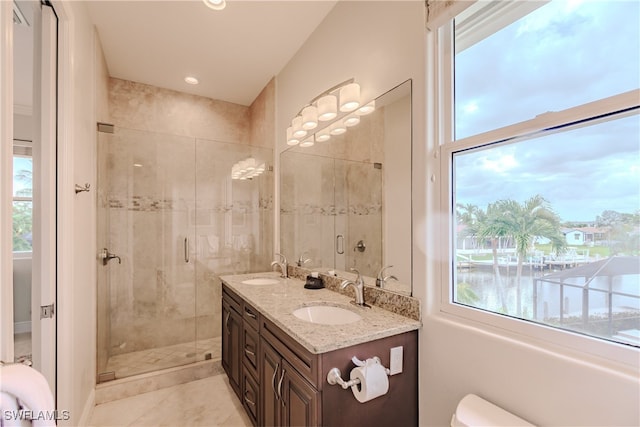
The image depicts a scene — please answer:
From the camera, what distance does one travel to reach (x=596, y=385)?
87cm

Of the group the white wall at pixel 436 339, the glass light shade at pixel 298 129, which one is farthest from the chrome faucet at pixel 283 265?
the white wall at pixel 436 339

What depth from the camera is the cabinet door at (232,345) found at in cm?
215

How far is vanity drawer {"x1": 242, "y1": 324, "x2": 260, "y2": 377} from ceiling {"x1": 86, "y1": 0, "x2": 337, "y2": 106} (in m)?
2.23

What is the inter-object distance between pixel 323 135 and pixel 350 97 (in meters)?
0.44

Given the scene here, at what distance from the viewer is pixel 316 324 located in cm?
139

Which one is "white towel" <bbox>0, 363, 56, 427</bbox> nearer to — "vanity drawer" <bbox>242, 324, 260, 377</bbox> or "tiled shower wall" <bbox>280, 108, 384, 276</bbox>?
"vanity drawer" <bbox>242, 324, 260, 377</bbox>

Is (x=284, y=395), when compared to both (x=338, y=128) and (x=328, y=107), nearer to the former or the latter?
(x=338, y=128)

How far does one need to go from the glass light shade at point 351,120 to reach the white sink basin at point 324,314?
119 centimetres

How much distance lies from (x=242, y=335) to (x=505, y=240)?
5.66 ft

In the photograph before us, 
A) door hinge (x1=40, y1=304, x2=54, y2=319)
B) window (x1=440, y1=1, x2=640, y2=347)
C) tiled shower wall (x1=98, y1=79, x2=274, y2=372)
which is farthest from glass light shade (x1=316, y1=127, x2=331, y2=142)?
door hinge (x1=40, y1=304, x2=54, y2=319)

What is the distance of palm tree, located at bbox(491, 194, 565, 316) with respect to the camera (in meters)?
1.05

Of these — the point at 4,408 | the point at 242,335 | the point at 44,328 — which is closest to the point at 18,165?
the point at 44,328

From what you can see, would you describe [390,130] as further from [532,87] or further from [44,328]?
[44,328]

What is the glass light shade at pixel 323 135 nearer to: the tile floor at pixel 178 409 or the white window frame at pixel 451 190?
the white window frame at pixel 451 190
